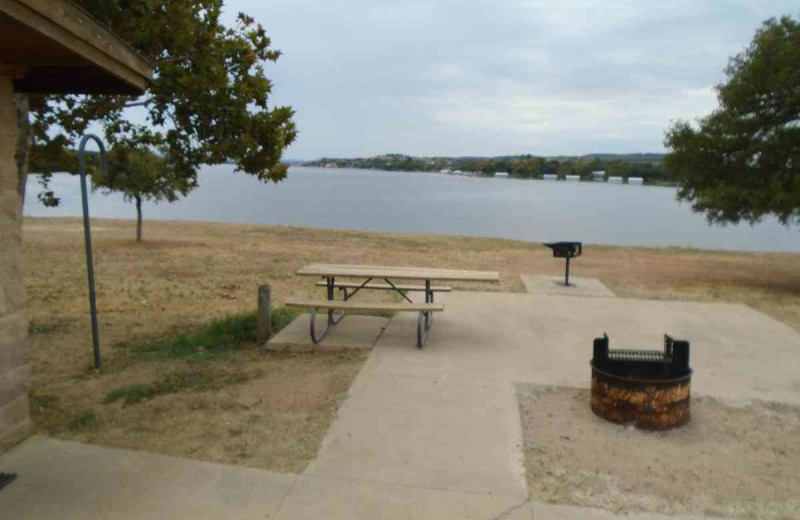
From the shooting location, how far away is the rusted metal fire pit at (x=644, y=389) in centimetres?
444

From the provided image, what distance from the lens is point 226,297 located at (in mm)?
9695

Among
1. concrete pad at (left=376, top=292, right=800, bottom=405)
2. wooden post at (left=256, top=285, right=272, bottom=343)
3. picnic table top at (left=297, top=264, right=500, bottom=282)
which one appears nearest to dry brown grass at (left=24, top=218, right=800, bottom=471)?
wooden post at (left=256, top=285, right=272, bottom=343)

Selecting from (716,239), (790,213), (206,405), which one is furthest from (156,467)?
(716,239)

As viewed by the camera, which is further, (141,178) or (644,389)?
(141,178)

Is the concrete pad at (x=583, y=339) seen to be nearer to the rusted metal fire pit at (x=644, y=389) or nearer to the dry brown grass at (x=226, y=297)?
the rusted metal fire pit at (x=644, y=389)

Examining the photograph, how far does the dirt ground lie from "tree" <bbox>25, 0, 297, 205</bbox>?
347 cm

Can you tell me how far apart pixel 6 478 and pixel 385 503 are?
2.16 m

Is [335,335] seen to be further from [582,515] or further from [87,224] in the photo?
[582,515]

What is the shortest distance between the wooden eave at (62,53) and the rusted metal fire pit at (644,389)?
3827 mm

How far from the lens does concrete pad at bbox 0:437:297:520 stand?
323 centimetres

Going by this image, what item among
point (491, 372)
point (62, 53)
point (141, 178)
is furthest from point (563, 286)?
point (141, 178)

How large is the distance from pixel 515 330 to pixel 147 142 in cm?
476

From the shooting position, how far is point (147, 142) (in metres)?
7.02

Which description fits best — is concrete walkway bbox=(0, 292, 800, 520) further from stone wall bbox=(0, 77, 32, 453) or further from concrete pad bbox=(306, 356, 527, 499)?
stone wall bbox=(0, 77, 32, 453)
